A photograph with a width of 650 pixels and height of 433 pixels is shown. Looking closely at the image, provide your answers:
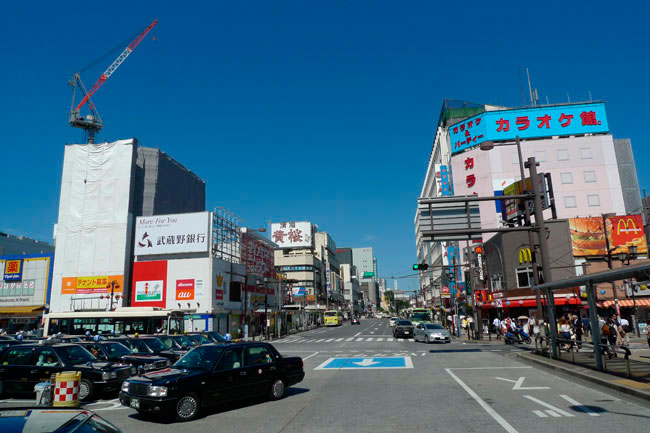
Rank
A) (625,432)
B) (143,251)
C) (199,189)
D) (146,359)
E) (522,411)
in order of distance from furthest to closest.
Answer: (199,189) → (143,251) → (146,359) → (522,411) → (625,432)

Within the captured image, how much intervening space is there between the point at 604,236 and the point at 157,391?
157 ft

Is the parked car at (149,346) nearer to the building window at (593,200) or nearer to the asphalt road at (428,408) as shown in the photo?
the asphalt road at (428,408)

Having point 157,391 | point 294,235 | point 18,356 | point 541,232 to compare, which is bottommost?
point 157,391

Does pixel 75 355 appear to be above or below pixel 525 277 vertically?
below

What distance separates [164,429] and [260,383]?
284 centimetres

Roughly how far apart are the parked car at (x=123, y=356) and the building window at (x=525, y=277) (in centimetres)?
3489

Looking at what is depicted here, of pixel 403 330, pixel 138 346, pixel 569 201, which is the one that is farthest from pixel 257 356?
pixel 569 201

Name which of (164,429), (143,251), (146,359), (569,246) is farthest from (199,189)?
(164,429)

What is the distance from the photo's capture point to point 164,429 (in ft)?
28.5

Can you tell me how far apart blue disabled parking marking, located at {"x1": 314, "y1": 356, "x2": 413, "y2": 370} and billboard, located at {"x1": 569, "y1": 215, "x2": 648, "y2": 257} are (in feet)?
102

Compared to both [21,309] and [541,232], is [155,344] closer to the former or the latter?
[541,232]

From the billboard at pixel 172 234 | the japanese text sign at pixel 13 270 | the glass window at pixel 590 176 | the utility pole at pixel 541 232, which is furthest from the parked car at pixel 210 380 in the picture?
the glass window at pixel 590 176

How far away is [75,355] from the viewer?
12953 millimetres

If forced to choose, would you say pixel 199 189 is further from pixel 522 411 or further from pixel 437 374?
pixel 522 411
